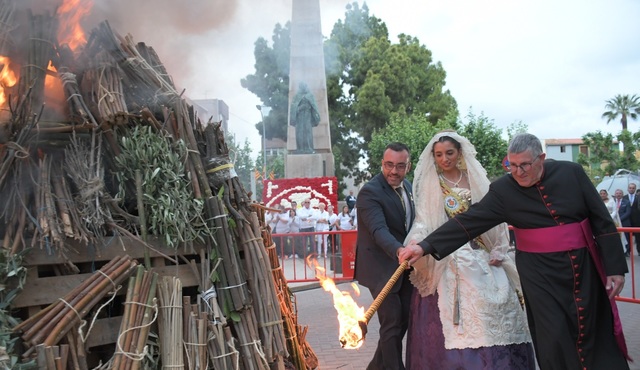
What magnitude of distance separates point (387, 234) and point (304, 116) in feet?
57.6

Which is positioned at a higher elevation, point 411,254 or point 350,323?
point 411,254

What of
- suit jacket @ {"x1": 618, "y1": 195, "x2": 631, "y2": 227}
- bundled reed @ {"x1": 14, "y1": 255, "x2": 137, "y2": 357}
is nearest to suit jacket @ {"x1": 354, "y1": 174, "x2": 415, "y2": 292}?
bundled reed @ {"x1": 14, "y1": 255, "x2": 137, "y2": 357}

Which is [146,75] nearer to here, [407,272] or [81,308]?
[81,308]

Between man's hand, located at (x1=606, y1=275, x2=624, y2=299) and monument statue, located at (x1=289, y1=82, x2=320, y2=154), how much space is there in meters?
18.4

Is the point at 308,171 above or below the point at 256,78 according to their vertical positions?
below

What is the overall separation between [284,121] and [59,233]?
1345 inches

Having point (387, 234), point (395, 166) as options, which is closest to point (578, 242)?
point (387, 234)

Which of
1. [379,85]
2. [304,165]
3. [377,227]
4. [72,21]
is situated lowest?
[377,227]

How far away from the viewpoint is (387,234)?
14.1 ft

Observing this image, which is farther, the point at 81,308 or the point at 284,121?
the point at 284,121

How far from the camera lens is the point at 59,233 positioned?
333 cm

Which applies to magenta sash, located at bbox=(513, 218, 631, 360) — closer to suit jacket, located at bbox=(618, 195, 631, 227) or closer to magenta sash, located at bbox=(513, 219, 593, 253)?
magenta sash, located at bbox=(513, 219, 593, 253)

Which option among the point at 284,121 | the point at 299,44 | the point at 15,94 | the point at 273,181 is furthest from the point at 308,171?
the point at 15,94

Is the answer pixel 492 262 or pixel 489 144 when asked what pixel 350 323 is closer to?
pixel 492 262
